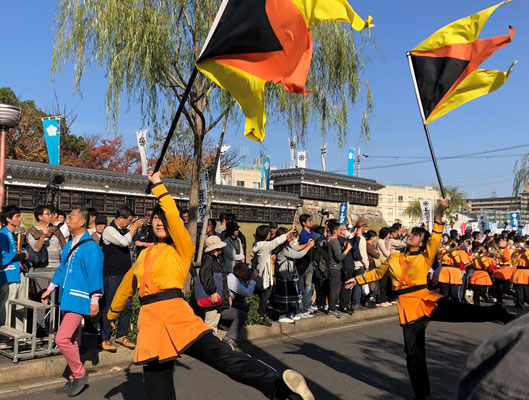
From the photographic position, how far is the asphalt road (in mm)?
5625

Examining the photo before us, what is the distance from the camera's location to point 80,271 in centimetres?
568

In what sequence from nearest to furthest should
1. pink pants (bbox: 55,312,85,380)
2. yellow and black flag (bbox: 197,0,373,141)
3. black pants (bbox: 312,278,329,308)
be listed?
yellow and black flag (bbox: 197,0,373,141) → pink pants (bbox: 55,312,85,380) → black pants (bbox: 312,278,329,308)

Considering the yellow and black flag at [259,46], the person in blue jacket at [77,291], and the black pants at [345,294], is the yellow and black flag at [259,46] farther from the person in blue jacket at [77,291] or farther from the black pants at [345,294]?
the black pants at [345,294]

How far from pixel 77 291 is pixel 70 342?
21.3 inches

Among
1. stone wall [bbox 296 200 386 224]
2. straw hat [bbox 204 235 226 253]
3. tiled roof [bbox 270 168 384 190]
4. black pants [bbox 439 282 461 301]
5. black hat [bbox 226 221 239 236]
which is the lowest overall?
black pants [bbox 439 282 461 301]

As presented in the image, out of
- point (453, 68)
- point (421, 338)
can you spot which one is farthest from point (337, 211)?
point (421, 338)

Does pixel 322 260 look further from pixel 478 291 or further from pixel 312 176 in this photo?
pixel 312 176

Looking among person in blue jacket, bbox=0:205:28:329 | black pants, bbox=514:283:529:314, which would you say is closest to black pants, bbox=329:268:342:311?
black pants, bbox=514:283:529:314

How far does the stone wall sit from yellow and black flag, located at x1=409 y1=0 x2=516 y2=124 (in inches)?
951

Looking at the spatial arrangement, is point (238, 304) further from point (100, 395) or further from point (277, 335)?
point (100, 395)

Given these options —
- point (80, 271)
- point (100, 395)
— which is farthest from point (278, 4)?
point (100, 395)

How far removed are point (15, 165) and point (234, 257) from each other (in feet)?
37.7

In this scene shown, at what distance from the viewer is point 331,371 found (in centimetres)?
662

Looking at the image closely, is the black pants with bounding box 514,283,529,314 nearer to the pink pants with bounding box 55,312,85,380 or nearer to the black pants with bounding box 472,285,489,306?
the black pants with bounding box 472,285,489,306
